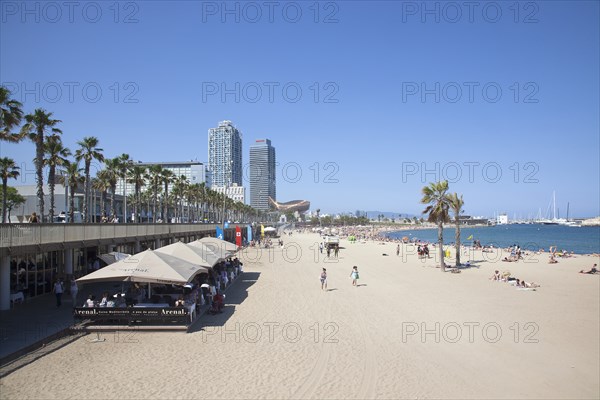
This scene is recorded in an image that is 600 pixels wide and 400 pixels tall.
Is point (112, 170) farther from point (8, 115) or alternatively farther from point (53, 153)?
point (8, 115)

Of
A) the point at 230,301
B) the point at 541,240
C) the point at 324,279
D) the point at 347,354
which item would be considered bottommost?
the point at 541,240

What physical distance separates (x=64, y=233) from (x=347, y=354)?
12.6 metres

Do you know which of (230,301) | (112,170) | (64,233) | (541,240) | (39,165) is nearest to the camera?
(64,233)

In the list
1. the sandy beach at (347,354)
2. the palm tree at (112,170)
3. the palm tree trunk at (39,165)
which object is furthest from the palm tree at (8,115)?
the palm tree at (112,170)

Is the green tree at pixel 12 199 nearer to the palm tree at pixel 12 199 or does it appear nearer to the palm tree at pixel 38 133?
the palm tree at pixel 12 199

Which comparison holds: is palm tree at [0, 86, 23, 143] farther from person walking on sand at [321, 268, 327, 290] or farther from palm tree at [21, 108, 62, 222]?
person walking on sand at [321, 268, 327, 290]

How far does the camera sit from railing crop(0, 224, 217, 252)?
45.2 feet

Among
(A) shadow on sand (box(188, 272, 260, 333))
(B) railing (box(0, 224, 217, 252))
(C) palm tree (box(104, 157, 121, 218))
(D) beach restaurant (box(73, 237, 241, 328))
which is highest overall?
(C) palm tree (box(104, 157, 121, 218))

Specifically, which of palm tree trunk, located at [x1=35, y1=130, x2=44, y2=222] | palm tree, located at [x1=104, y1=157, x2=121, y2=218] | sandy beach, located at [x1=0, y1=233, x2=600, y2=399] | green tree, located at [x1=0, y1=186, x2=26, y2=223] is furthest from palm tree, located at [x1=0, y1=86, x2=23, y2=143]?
green tree, located at [x1=0, y1=186, x2=26, y2=223]

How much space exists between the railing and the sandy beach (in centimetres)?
507

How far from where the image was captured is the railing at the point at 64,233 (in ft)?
45.2

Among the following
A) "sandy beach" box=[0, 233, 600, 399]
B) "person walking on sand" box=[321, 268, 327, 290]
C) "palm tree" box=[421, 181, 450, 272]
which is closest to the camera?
"sandy beach" box=[0, 233, 600, 399]

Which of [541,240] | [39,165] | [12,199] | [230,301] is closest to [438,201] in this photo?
[230,301]

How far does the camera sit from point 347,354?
35.7 feet
